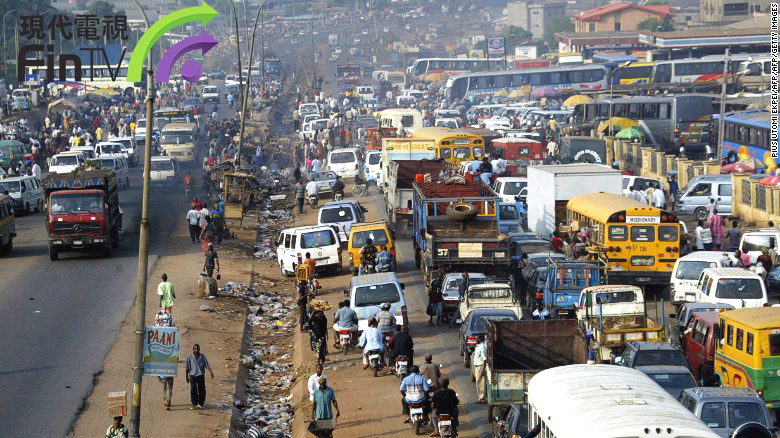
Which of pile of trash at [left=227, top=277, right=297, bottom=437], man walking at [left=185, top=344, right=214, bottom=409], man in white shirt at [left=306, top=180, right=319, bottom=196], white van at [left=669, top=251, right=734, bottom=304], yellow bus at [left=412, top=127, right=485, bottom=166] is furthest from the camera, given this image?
yellow bus at [left=412, top=127, right=485, bottom=166]

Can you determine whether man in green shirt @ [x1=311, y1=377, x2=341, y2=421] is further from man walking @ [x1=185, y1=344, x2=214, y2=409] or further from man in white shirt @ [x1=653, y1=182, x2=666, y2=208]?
man in white shirt @ [x1=653, y1=182, x2=666, y2=208]

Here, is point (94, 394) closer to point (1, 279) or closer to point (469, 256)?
point (469, 256)

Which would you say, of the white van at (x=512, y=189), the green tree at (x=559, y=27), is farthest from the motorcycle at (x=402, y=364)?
the green tree at (x=559, y=27)

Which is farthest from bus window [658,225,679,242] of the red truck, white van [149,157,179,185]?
white van [149,157,179,185]

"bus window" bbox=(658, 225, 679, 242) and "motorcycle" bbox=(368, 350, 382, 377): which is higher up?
"bus window" bbox=(658, 225, 679, 242)

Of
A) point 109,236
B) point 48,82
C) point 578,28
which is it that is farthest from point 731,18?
point 109,236

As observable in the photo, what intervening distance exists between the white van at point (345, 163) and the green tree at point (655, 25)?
10814 centimetres

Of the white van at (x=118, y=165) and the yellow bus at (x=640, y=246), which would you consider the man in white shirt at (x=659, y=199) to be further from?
the white van at (x=118, y=165)

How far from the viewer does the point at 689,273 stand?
98.9 feet

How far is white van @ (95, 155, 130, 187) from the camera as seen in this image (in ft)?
189

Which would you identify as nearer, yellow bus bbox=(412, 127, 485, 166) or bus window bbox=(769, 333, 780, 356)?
bus window bbox=(769, 333, 780, 356)

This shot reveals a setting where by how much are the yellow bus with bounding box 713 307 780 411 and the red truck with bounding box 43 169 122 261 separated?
22499 millimetres

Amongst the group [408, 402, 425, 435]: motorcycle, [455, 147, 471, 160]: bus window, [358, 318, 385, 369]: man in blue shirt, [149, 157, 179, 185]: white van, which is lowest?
[408, 402, 425, 435]: motorcycle

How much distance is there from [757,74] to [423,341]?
74983mm
